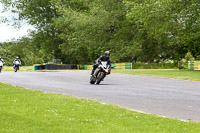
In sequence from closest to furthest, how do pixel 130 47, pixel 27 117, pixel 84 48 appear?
pixel 27 117
pixel 130 47
pixel 84 48

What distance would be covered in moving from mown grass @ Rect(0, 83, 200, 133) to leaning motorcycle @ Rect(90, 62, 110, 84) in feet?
35.4

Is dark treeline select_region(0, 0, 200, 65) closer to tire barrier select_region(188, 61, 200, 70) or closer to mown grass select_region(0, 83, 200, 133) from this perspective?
tire barrier select_region(188, 61, 200, 70)

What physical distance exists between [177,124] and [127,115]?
5.03 ft

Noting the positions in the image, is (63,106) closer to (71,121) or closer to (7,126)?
(71,121)

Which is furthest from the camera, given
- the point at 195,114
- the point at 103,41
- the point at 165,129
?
the point at 103,41

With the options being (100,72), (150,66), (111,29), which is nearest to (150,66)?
(150,66)

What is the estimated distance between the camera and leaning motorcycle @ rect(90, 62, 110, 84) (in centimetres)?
2208

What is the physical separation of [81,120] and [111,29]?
5069 cm

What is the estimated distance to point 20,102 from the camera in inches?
472

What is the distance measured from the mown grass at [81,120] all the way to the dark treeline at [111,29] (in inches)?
1138

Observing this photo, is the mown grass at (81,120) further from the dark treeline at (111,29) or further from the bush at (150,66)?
the bush at (150,66)

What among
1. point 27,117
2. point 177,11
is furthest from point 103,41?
point 27,117

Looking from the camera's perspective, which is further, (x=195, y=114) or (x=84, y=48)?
(x=84, y=48)

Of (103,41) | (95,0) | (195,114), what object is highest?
(95,0)
